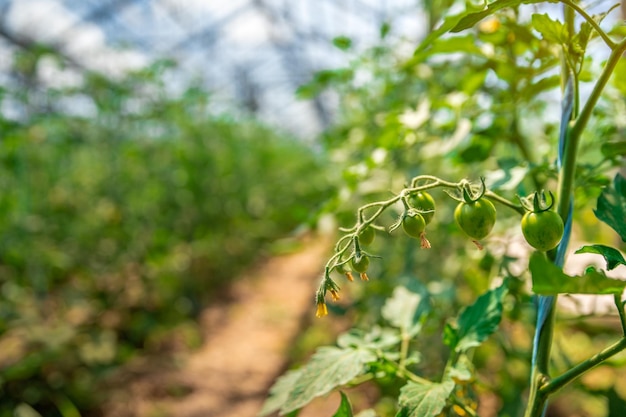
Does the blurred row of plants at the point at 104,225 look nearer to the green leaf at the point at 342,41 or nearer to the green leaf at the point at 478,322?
the green leaf at the point at 342,41

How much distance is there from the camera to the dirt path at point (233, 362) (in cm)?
228

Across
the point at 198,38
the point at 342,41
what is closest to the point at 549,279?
the point at 342,41

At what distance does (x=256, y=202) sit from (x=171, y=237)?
2.05m

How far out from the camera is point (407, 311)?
33.5 inches

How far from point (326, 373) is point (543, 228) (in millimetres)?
333

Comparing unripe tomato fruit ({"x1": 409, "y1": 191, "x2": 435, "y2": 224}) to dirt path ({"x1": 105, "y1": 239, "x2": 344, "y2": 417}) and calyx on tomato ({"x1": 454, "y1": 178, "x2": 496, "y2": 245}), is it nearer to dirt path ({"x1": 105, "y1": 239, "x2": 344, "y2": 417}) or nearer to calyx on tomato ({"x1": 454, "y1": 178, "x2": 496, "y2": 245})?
calyx on tomato ({"x1": 454, "y1": 178, "x2": 496, "y2": 245})

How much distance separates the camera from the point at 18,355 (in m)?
2.26

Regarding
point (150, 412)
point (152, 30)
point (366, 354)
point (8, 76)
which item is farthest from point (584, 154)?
point (152, 30)

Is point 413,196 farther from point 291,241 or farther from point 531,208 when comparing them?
point 291,241

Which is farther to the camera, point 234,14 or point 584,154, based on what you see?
point 234,14

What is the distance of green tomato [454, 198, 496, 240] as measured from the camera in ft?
1.70

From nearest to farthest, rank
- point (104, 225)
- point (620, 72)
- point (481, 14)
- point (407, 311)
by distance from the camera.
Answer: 1. point (481, 14)
2. point (620, 72)
3. point (407, 311)
4. point (104, 225)

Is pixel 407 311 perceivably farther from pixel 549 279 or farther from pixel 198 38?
pixel 198 38

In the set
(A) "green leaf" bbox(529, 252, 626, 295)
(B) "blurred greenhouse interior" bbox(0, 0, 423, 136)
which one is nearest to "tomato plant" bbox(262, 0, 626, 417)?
(A) "green leaf" bbox(529, 252, 626, 295)
